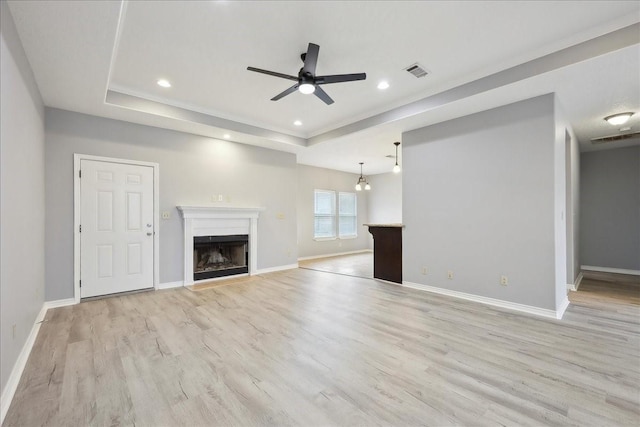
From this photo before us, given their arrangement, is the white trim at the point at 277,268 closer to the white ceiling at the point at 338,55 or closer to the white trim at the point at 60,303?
the white trim at the point at 60,303

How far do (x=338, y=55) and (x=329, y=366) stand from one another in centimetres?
314

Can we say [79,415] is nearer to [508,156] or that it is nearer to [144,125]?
[144,125]

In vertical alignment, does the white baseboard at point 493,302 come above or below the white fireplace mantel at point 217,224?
below

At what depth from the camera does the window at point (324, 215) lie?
861 centimetres

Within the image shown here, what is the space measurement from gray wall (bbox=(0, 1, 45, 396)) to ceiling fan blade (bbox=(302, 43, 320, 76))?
2220 millimetres

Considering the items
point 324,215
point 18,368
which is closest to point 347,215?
point 324,215

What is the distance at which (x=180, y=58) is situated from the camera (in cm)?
311

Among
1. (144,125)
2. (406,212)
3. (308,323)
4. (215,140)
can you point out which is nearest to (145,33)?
(144,125)

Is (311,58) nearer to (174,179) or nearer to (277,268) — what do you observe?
(174,179)

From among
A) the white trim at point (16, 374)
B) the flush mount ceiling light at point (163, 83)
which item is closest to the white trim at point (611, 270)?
the flush mount ceiling light at point (163, 83)

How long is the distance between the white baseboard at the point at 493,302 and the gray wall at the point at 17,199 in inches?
186

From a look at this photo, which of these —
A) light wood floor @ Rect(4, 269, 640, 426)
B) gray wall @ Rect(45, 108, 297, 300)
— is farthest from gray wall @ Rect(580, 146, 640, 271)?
gray wall @ Rect(45, 108, 297, 300)

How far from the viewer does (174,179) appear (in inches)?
188

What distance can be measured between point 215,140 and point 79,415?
4493 millimetres
